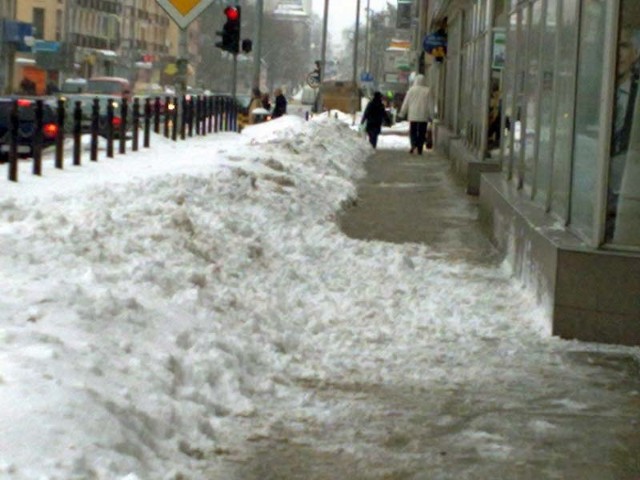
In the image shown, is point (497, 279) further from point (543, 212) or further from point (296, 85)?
point (296, 85)

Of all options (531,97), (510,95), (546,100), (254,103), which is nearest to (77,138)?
(510,95)

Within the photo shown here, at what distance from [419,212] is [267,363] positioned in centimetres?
942

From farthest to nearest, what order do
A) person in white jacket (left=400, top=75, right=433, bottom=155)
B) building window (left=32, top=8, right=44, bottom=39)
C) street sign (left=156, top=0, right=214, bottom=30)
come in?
building window (left=32, top=8, right=44, bottom=39)
person in white jacket (left=400, top=75, right=433, bottom=155)
street sign (left=156, top=0, right=214, bottom=30)

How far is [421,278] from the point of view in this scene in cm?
1092

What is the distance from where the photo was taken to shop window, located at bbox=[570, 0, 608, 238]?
9102 millimetres

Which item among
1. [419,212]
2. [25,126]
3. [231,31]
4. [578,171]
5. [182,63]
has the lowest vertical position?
[419,212]

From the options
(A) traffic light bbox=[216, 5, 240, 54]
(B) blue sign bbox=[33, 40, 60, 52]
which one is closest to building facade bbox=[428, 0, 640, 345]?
(A) traffic light bbox=[216, 5, 240, 54]

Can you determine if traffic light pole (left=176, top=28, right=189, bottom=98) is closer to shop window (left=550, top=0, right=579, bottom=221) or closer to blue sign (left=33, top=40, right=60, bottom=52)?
shop window (left=550, top=0, right=579, bottom=221)

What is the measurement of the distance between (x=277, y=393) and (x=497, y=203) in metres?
6.65

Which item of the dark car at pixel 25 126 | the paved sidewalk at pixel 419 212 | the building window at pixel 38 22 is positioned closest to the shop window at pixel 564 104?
the paved sidewalk at pixel 419 212

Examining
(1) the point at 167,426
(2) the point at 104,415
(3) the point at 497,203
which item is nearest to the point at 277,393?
(1) the point at 167,426

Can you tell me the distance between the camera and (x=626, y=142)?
8742 mm

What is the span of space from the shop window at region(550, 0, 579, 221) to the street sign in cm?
978

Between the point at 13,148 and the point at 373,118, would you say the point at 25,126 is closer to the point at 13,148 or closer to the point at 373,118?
the point at 13,148
